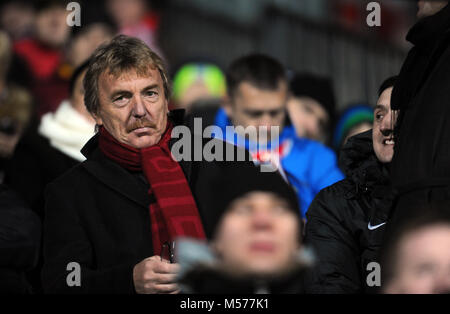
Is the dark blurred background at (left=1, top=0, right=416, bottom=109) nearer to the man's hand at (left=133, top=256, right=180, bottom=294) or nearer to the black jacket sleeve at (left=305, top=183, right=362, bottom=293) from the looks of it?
the black jacket sleeve at (left=305, top=183, right=362, bottom=293)

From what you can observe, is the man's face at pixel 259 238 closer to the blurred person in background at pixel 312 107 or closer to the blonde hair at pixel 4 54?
the blonde hair at pixel 4 54

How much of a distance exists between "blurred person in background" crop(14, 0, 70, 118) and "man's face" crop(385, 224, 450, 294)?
5.33 meters

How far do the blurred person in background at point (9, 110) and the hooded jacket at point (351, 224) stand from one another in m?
2.41

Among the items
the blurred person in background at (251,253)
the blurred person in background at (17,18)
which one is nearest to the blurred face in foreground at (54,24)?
the blurred person in background at (17,18)

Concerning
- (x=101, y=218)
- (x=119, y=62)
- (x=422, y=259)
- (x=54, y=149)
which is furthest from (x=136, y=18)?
(x=422, y=259)

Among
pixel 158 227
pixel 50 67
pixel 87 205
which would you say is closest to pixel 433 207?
pixel 158 227

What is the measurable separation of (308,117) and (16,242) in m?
3.19

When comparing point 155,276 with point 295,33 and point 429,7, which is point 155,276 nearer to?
point 429,7

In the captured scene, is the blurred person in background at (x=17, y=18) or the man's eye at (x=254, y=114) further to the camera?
the blurred person in background at (x=17, y=18)

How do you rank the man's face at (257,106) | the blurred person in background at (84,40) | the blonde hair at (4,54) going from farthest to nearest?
the blurred person in background at (84,40), the blonde hair at (4,54), the man's face at (257,106)

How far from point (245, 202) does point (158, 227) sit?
876 millimetres

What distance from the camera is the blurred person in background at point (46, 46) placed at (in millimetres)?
7914

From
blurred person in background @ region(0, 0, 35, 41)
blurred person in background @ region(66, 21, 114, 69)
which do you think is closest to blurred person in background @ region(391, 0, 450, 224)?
blurred person in background @ region(66, 21, 114, 69)
